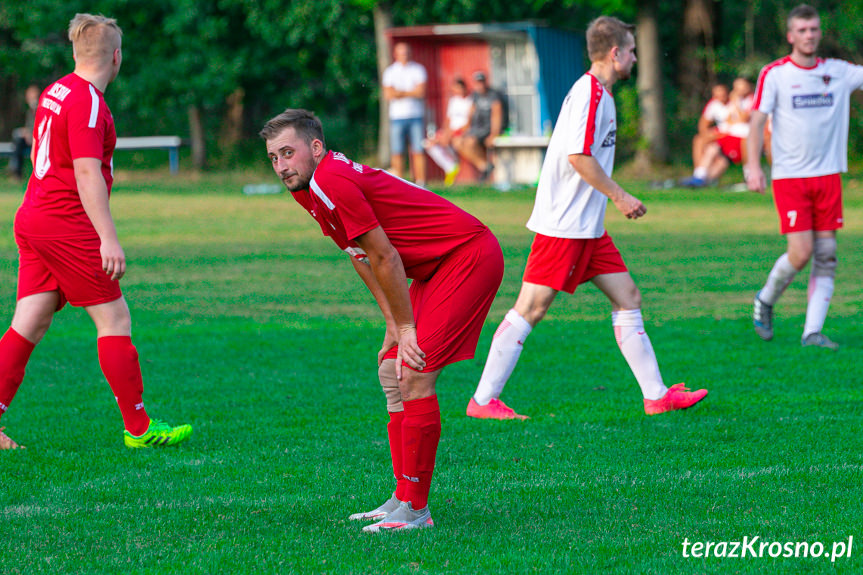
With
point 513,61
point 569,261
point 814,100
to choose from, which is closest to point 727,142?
point 513,61

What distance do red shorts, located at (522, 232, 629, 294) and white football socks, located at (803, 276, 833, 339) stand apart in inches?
93.3

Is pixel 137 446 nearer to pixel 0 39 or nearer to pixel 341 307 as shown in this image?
pixel 341 307

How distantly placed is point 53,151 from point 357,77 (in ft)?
82.1

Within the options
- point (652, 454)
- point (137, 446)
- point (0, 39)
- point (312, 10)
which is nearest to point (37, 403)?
point (137, 446)

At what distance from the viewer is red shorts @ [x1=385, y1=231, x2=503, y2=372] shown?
4.37 meters

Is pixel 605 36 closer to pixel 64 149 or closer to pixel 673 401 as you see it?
pixel 673 401

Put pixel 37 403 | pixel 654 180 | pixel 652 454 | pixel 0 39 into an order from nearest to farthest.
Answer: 1. pixel 652 454
2. pixel 37 403
3. pixel 654 180
4. pixel 0 39

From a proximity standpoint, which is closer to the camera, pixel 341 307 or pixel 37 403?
pixel 37 403

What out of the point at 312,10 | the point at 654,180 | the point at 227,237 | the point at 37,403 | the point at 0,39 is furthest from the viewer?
the point at 0,39

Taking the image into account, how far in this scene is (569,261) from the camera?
637cm

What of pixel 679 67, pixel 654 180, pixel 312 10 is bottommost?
pixel 654 180

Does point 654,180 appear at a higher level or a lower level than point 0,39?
lower

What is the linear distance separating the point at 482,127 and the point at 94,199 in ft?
62.2

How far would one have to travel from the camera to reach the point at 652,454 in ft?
18.0
